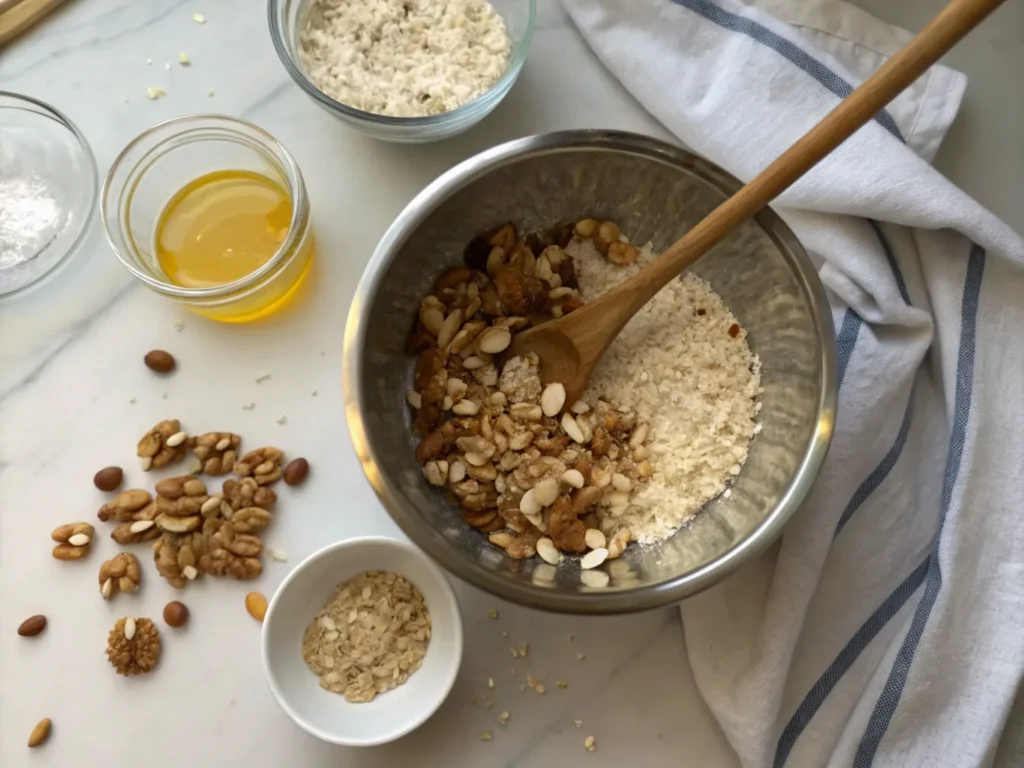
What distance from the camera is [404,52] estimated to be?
1057mm

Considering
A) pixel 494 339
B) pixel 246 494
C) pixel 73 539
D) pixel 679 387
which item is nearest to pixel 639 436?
pixel 679 387

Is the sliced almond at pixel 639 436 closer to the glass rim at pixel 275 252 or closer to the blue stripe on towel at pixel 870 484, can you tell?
the blue stripe on towel at pixel 870 484

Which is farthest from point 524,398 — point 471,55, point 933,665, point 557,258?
point 933,665

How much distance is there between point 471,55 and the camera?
105 centimetres

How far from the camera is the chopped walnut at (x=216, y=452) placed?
40.3 inches

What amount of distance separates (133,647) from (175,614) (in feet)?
0.20

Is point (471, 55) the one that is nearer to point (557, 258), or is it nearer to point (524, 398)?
point (557, 258)

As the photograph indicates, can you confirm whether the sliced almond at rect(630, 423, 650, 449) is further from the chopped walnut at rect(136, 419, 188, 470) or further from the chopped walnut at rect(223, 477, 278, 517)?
the chopped walnut at rect(136, 419, 188, 470)

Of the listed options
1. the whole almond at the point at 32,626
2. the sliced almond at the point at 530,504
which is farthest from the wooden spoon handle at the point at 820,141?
the whole almond at the point at 32,626

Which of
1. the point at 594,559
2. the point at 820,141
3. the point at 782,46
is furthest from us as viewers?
the point at 782,46

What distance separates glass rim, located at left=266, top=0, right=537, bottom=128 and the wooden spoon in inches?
10.4

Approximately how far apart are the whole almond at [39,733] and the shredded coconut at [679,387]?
0.70 meters

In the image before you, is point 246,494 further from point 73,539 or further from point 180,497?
point 73,539

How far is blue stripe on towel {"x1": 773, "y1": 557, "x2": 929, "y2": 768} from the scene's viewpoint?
97cm
